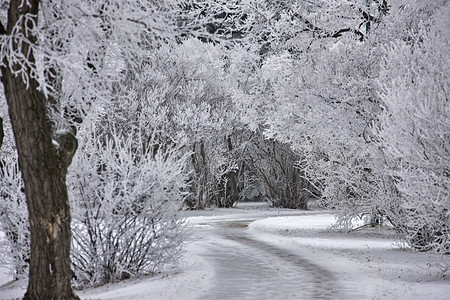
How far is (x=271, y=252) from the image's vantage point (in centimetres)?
1598

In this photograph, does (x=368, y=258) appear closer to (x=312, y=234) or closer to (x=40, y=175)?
(x=312, y=234)

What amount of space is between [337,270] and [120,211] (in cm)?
474

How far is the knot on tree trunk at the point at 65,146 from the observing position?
8.27 meters

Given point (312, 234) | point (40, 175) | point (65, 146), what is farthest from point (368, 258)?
point (40, 175)

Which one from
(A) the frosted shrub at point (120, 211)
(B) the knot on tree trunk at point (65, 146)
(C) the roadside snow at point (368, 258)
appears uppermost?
(B) the knot on tree trunk at point (65, 146)

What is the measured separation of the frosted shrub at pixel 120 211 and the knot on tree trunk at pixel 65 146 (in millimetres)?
2239

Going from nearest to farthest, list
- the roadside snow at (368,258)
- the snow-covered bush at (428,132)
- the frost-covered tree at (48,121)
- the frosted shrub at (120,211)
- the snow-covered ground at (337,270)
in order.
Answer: the frost-covered tree at (48,121)
the snow-covered bush at (428,132)
the snow-covered ground at (337,270)
the roadside snow at (368,258)
the frosted shrub at (120,211)

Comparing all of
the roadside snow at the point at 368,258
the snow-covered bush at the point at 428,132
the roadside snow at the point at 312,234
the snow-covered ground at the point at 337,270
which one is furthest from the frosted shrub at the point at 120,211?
the roadside snow at the point at 312,234

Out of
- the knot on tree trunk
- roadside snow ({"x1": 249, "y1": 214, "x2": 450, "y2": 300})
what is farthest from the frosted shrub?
roadside snow ({"x1": 249, "y1": 214, "x2": 450, "y2": 300})

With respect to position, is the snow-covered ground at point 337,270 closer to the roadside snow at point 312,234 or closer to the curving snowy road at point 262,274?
the roadside snow at point 312,234

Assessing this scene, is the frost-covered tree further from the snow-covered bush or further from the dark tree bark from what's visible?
the snow-covered bush

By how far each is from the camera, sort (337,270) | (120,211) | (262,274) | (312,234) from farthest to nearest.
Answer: (312,234) < (337,270) < (262,274) < (120,211)

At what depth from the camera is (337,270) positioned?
12.7 meters

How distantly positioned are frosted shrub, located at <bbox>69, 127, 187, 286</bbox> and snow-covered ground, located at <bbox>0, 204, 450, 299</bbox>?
43cm
